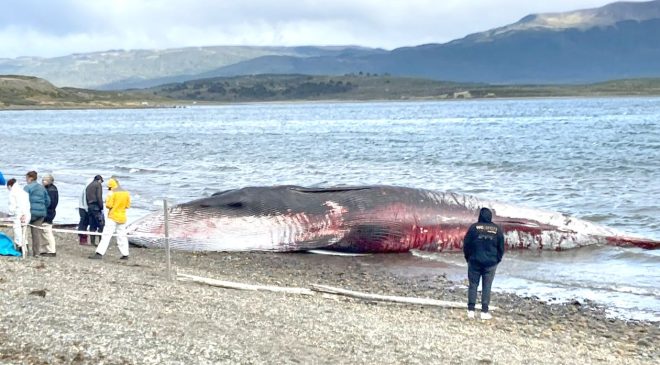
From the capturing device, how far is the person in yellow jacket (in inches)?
671

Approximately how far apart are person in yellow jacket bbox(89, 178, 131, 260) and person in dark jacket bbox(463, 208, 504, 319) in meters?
6.73

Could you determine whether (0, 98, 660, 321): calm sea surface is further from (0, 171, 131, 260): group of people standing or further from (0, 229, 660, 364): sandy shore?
(0, 171, 131, 260): group of people standing

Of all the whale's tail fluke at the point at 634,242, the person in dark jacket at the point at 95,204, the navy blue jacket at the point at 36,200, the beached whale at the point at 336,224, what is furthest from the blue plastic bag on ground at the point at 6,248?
the whale's tail fluke at the point at 634,242

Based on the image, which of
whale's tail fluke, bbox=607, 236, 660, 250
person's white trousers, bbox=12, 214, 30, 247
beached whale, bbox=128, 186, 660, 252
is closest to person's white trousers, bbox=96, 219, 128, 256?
person's white trousers, bbox=12, 214, 30, 247

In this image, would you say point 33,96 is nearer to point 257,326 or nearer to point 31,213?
point 31,213

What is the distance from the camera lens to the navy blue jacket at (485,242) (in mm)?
Result: 13461

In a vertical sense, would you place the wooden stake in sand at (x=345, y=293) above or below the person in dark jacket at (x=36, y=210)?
below

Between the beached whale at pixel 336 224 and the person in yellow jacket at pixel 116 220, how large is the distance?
5.94ft

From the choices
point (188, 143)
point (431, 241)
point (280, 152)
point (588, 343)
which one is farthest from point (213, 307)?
point (188, 143)

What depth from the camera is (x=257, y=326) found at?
11297 millimetres

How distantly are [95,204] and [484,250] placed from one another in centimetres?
902

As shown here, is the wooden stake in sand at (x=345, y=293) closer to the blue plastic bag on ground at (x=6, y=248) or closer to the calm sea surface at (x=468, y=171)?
the calm sea surface at (x=468, y=171)

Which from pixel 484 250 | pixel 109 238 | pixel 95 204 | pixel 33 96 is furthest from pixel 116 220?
pixel 33 96

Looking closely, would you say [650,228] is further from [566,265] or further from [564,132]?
[564,132]
